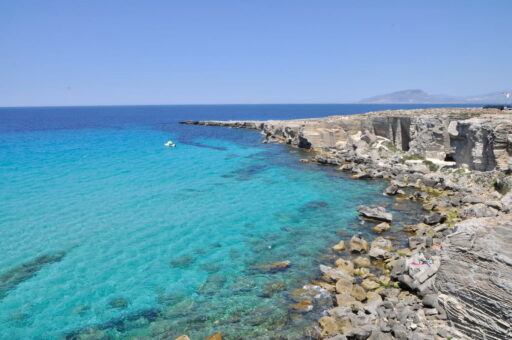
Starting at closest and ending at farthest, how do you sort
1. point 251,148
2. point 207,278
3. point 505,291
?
point 505,291 → point 207,278 → point 251,148

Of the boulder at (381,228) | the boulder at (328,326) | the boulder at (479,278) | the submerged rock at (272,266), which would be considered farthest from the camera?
the boulder at (381,228)

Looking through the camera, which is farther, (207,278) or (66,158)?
(66,158)

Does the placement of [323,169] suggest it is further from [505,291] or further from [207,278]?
[505,291]

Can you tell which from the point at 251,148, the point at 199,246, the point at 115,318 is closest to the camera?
the point at 115,318

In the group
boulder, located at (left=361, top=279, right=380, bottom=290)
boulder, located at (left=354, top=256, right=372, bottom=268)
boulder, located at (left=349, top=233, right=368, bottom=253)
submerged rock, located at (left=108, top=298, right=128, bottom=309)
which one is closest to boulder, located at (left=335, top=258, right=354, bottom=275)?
boulder, located at (left=354, top=256, right=372, bottom=268)

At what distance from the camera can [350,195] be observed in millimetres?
28688

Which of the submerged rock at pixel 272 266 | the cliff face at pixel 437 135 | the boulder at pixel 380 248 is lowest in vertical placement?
the submerged rock at pixel 272 266

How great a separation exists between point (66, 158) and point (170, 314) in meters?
41.1

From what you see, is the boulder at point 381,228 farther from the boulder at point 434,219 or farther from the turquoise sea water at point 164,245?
the boulder at point 434,219

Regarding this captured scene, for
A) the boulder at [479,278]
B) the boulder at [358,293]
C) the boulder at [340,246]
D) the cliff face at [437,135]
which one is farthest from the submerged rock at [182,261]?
the cliff face at [437,135]

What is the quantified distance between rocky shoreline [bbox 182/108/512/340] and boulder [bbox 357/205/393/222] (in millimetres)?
70

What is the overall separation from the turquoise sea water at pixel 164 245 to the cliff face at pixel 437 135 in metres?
8.82

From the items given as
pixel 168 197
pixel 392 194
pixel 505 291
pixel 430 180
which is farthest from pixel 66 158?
pixel 505 291

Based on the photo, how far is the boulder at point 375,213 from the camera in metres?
22.3
